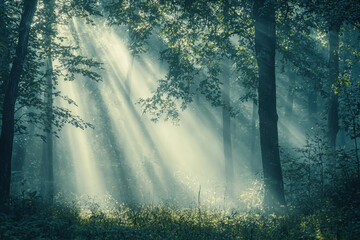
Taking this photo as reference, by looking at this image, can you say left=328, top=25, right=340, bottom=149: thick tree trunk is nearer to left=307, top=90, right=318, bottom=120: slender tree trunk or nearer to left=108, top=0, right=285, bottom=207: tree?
left=108, top=0, right=285, bottom=207: tree

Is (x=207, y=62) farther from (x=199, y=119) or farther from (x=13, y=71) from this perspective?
(x=199, y=119)

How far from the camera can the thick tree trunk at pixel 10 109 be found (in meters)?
8.52

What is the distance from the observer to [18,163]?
25406 millimetres

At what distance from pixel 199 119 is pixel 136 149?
15.7 m

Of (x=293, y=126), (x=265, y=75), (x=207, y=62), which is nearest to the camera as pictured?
(x=265, y=75)

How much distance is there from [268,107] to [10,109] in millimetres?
7972

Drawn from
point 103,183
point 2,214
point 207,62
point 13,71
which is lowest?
point 103,183

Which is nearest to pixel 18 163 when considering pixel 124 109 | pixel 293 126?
pixel 124 109

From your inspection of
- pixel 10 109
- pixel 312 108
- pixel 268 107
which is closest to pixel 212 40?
pixel 268 107

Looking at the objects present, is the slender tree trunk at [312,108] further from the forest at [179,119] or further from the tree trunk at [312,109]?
the forest at [179,119]

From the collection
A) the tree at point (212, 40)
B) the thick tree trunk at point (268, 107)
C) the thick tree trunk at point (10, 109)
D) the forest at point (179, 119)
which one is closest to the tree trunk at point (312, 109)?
the forest at point (179, 119)

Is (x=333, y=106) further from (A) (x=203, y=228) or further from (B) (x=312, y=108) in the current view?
(B) (x=312, y=108)

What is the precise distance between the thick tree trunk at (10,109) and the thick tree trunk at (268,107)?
287 inches

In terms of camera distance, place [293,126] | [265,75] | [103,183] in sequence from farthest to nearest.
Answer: [293,126] → [103,183] → [265,75]
